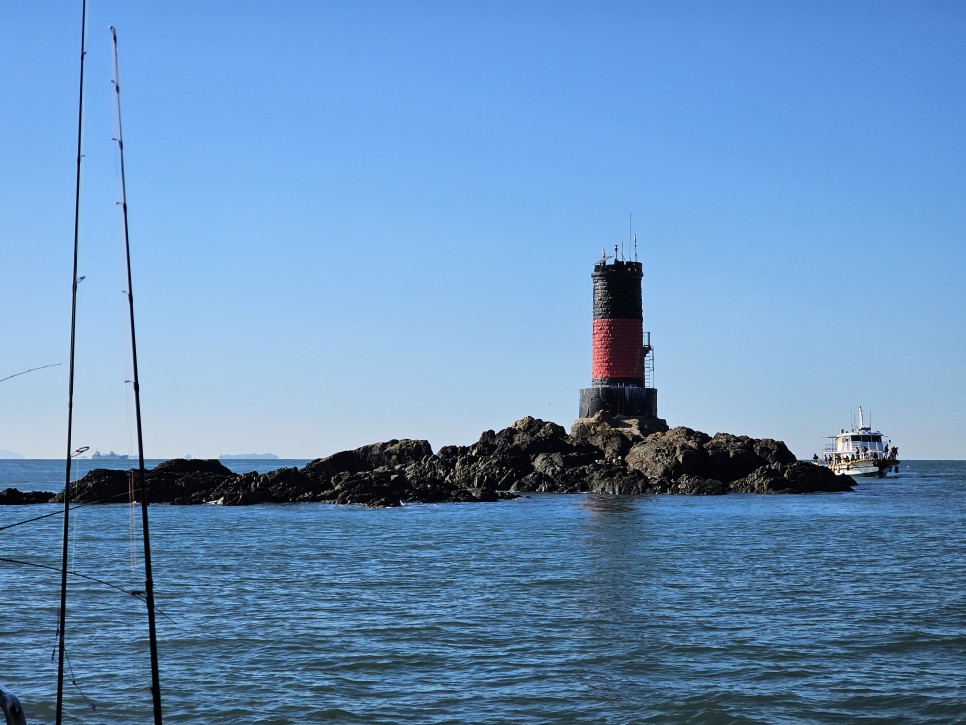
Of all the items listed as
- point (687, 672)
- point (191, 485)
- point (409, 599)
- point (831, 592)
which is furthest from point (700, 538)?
point (191, 485)

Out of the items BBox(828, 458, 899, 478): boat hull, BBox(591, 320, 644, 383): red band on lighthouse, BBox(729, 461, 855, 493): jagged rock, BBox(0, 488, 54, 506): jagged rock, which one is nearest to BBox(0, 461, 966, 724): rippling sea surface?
BBox(0, 488, 54, 506): jagged rock

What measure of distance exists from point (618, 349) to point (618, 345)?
25 centimetres

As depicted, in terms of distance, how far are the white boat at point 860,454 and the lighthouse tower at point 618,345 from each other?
29.8 meters

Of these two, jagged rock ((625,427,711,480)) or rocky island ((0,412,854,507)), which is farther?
jagged rock ((625,427,711,480))

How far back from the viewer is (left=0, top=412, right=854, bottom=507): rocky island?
2200 inches

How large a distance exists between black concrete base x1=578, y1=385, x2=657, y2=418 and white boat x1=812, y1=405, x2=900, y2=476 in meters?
28.8

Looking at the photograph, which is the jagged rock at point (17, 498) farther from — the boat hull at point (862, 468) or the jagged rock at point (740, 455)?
the boat hull at point (862, 468)

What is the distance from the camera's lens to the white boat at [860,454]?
89.1 metres

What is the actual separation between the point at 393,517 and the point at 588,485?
1829 centimetres

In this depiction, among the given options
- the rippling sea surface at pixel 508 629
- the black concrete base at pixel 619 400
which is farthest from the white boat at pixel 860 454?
the rippling sea surface at pixel 508 629

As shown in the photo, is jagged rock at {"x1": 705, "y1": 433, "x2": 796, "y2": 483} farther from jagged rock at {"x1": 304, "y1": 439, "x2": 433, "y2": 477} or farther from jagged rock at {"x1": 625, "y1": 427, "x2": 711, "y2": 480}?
jagged rock at {"x1": 304, "y1": 439, "x2": 433, "y2": 477}

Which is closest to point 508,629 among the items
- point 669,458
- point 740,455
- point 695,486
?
point 695,486

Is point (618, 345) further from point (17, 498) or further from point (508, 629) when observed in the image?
point (508, 629)

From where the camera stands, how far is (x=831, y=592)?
72.4 feet
